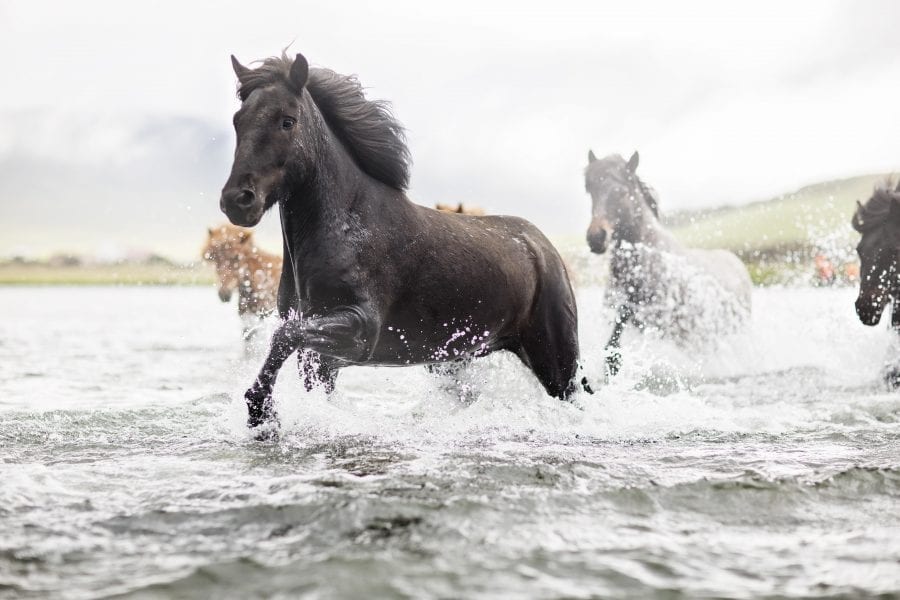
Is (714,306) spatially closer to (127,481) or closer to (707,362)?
(707,362)

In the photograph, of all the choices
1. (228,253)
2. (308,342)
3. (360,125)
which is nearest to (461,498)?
(308,342)

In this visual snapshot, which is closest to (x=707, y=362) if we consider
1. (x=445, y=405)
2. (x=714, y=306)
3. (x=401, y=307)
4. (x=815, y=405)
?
(x=714, y=306)

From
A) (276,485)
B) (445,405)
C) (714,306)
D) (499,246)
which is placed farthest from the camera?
(714,306)

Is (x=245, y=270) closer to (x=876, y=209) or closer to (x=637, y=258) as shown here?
(x=637, y=258)

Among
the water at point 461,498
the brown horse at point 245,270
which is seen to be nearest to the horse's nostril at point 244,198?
the water at point 461,498

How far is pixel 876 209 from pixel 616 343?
278cm

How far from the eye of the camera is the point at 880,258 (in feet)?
27.4

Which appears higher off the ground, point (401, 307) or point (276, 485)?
point (401, 307)

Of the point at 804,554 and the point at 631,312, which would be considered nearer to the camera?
the point at 804,554

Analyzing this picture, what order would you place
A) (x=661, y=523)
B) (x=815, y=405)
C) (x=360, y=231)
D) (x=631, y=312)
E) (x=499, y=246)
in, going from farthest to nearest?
(x=631, y=312) → (x=815, y=405) → (x=499, y=246) → (x=360, y=231) → (x=661, y=523)

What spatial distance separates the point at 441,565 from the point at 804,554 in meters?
1.27

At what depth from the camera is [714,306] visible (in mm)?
10688

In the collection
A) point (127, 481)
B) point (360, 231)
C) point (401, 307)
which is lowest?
point (127, 481)

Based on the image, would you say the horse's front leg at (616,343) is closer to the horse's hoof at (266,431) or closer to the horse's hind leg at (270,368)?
the horse's hoof at (266,431)
